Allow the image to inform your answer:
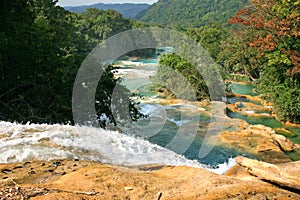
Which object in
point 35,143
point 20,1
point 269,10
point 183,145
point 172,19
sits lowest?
point 183,145

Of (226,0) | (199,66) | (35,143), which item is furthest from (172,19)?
(35,143)

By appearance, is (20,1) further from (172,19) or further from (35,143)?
(172,19)

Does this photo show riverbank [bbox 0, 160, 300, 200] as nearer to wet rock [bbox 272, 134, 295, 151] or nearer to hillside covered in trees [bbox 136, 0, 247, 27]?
wet rock [bbox 272, 134, 295, 151]

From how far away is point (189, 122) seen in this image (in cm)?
1401

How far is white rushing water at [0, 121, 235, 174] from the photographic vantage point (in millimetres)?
3611

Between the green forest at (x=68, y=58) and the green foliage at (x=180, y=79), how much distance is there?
0.07 meters

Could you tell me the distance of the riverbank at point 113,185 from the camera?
2420 mm

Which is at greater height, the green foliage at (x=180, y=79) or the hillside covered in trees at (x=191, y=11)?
the hillside covered in trees at (x=191, y=11)

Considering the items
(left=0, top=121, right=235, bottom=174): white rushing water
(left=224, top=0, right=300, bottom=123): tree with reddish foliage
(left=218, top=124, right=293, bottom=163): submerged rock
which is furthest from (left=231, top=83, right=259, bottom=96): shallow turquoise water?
(left=0, top=121, right=235, bottom=174): white rushing water

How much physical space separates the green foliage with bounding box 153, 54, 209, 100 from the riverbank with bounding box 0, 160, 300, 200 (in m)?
15.6

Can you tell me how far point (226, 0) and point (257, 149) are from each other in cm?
10549

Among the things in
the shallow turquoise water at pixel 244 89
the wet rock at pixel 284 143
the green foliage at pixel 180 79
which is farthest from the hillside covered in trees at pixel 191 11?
the wet rock at pixel 284 143

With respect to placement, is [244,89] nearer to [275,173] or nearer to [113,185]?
[275,173]

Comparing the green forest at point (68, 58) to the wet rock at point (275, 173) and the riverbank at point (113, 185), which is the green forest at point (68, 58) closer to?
the riverbank at point (113, 185)
